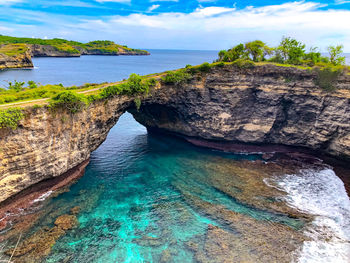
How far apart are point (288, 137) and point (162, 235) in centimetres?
3210

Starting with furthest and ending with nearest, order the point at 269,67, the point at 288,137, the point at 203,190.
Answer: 1. the point at 288,137
2. the point at 269,67
3. the point at 203,190

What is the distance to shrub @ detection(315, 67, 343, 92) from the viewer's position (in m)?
37.3

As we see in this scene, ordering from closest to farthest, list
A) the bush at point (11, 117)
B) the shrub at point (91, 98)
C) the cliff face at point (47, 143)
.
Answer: the bush at point (11, 117)
the cliff face at point (47, 143)
the shrub at point (91, 98)

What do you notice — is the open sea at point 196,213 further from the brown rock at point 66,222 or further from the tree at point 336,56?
the tree at point 336,56

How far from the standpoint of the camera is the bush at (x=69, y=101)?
2865 centimetres

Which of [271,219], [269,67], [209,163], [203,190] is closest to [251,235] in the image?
[271,219]

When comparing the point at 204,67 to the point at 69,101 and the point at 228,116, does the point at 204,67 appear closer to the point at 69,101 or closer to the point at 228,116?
the point at 228,116

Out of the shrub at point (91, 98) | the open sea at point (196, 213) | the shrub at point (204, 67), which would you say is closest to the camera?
the open sea at point (196, 213)

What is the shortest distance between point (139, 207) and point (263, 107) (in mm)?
29291

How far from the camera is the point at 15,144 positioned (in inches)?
1000

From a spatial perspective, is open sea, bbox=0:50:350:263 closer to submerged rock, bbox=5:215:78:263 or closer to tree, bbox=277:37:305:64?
A: submerged rock, bbox=5:215:78:263

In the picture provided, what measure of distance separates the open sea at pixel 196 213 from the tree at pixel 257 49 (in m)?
21.8

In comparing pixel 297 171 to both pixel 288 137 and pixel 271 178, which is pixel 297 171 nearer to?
pixel 271 178

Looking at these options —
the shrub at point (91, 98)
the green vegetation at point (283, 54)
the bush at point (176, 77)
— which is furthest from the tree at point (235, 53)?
the shrub at point (91, 98)
